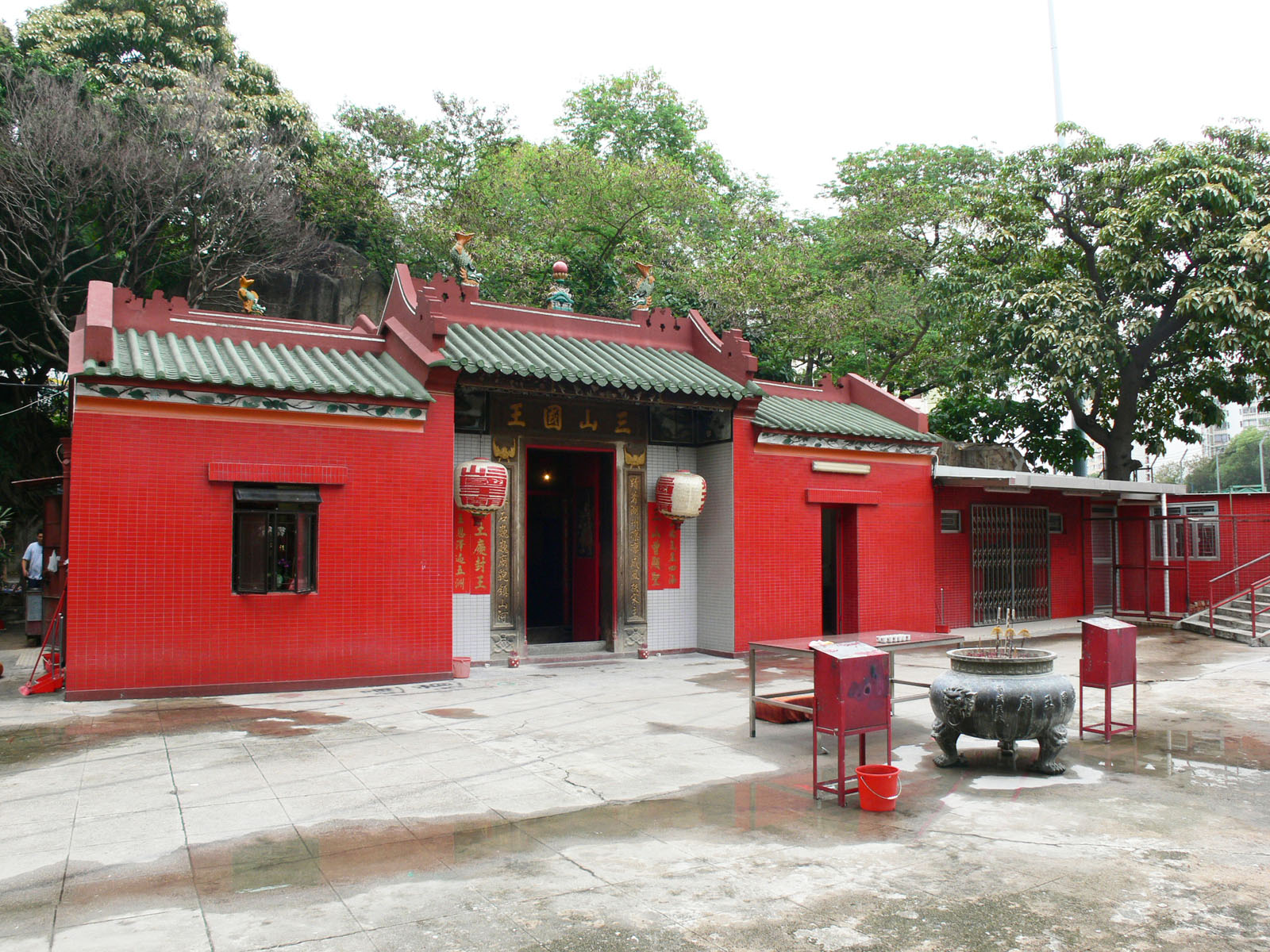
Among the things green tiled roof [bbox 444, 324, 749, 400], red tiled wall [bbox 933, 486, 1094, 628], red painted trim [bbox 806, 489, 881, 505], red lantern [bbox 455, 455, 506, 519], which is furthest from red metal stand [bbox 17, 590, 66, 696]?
red tiled wall [bbox 933, 486, 1094, 628]

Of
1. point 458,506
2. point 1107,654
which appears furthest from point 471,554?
point 1107,654

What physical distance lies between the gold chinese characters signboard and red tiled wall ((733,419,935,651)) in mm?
1565

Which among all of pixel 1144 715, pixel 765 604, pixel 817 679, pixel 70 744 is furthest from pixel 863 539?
pixel 70 744

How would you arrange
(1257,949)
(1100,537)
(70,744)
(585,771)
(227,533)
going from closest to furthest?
(1257,949) < (585,771) < (70,744) < (227,533) < (1100,537)

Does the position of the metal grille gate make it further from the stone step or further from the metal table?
the metal table

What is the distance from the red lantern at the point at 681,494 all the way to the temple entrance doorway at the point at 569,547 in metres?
0.79

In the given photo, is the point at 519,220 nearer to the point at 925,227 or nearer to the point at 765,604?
the point at 925,227

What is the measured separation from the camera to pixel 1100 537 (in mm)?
19844

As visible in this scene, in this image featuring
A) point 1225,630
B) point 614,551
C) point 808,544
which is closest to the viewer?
point 614,551

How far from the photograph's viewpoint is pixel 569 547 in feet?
50.1

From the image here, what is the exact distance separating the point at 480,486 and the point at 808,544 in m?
5.50

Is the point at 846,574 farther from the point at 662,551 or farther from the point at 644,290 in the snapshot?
the point at 644,290

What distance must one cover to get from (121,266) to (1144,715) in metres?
22.2

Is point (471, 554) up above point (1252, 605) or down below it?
above
